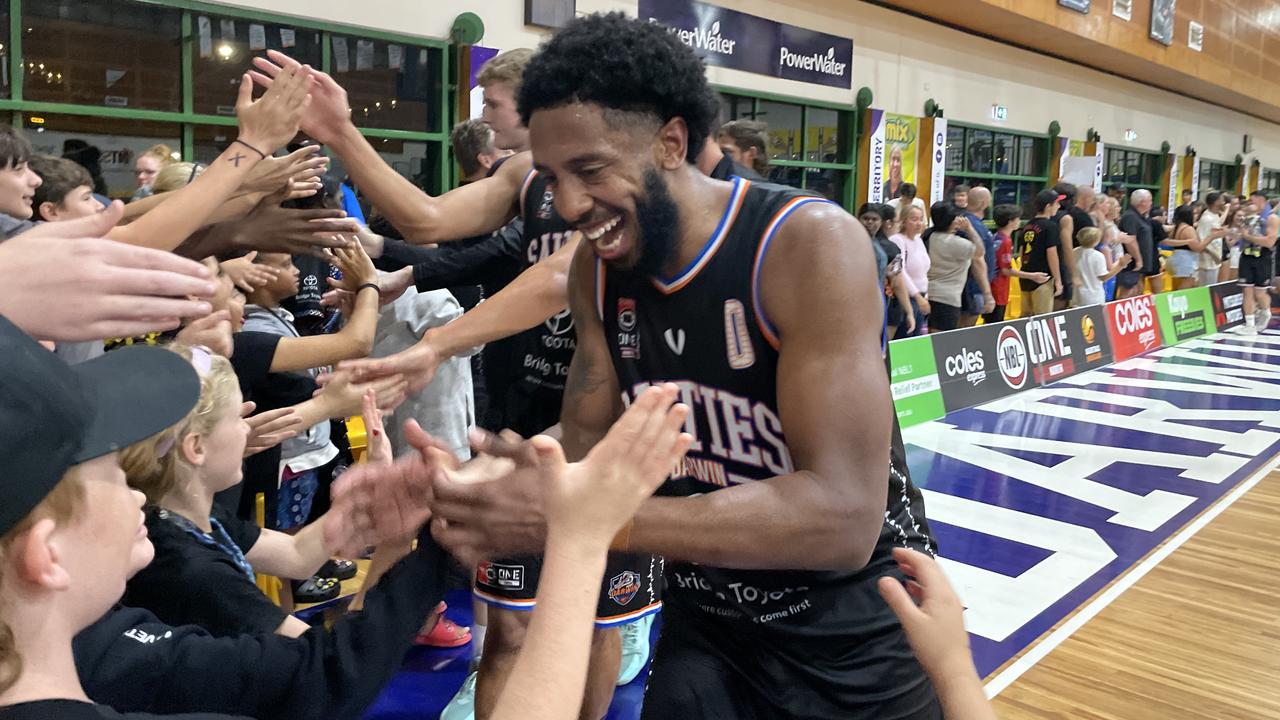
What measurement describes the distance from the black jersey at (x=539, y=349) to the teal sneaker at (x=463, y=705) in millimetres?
973

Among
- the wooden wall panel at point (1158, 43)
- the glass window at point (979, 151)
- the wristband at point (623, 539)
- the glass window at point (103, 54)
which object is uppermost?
the wooden wall panel at point (1158, 43)

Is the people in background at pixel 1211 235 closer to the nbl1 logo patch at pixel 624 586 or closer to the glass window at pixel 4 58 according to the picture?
the nbl1 logo patch at pixel 624 586

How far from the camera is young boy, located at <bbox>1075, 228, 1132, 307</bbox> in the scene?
36.3 feet

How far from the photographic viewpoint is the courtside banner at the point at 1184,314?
1270 cm

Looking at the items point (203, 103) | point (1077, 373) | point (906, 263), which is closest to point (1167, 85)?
point (1077, 373)

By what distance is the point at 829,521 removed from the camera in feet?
5.07

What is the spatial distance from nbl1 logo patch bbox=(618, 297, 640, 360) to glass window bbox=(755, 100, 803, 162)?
36.3 ft

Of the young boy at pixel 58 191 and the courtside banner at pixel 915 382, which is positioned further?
the courtside banner at pixel 915 382

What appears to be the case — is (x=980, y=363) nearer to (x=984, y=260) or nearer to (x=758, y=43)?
(x=984, y=260)

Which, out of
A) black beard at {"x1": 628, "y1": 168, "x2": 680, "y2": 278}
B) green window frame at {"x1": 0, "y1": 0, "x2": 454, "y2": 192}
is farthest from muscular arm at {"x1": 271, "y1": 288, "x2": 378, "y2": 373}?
green window frame at {"x1": 0, "y1": 0, "x2": 454, "y2": 192}

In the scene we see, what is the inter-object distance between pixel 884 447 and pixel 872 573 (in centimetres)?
37

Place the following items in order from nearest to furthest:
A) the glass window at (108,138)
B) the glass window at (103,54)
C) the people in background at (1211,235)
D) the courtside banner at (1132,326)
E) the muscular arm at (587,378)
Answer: the muscular arm at (587,378) < the glass window at (103,54) < the glass window at (108,138) < the courtside banner at (1132,326) < the people in background at (1211,235)

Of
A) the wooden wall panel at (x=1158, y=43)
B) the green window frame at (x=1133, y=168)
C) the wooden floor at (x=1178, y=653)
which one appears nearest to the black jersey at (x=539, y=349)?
the wooden floor at (x=1178, y=653)

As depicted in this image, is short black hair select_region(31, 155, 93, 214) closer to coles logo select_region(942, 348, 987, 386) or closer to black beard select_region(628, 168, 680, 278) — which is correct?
black beard select_region(628, 168, 680, 278)
